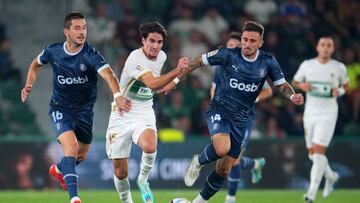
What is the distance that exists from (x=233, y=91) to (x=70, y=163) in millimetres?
2275

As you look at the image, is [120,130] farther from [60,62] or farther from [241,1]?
→ [241,1]

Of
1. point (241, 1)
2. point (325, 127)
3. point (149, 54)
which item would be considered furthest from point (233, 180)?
point (241, 1)

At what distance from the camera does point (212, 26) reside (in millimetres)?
24672

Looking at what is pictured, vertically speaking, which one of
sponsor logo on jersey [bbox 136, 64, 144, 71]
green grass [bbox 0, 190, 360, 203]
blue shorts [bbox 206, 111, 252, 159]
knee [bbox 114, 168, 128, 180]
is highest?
sponsor logo on jersey [bbox 136, 64, 144, 71]

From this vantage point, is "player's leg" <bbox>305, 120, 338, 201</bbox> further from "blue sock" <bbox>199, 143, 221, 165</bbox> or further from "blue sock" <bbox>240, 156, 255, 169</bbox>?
"blue sock" <bbox>199, 143, 221, 165</bbox>

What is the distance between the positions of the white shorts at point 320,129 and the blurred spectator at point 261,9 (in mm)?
6711

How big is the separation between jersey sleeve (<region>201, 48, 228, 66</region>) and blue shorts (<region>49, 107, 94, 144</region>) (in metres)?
1.84

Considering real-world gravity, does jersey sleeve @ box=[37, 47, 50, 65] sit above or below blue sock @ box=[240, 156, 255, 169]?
above

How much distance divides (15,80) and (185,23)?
394cm

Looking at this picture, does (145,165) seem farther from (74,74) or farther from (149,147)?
(74,74)

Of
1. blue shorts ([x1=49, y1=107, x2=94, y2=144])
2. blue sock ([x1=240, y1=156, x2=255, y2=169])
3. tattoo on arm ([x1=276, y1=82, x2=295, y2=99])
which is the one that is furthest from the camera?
blue sock ([x1=240, y1=156, x2=255, y2=169])

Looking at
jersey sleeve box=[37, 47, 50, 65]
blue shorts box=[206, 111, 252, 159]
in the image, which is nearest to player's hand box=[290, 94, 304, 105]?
blue shorts box=[206, 111, 252, 159]

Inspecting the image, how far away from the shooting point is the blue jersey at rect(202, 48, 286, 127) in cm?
1448

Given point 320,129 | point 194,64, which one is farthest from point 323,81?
point 194,64
